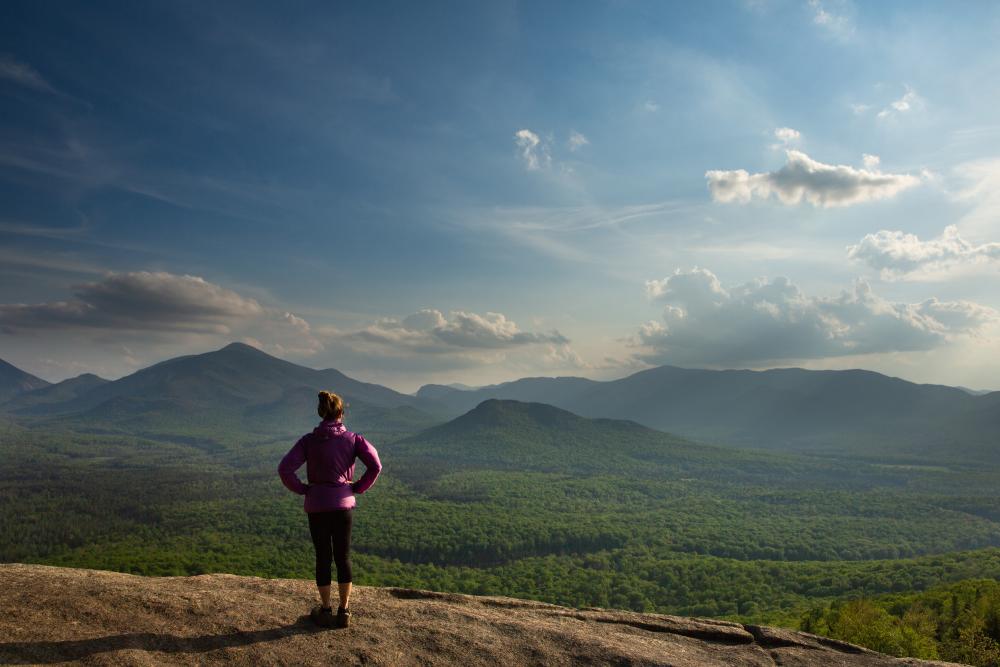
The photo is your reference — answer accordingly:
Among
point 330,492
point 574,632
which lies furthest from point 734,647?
point 330,492

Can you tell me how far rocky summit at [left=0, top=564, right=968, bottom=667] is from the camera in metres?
8.48

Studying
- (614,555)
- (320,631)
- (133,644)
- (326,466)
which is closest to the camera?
(133,644)

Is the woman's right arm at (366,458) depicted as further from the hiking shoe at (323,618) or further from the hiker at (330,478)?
the hiking shoe at (323,618)

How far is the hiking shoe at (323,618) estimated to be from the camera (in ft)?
32.8

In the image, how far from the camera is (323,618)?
1000 centimetres

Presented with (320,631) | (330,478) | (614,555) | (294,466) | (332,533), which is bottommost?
(614,555)

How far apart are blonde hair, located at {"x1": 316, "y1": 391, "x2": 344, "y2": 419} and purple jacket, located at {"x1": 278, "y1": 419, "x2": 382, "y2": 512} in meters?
0.13

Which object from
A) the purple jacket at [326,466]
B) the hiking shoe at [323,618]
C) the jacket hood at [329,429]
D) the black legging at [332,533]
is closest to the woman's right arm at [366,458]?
the purple jacket at [326,466]

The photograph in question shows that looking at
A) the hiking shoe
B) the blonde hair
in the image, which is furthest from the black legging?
the blonde hair

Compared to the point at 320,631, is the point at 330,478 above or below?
above

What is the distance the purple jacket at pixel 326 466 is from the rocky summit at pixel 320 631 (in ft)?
7.76

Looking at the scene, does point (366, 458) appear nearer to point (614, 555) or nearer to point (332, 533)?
point (332, 533)

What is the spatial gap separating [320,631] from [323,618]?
10.3 inches

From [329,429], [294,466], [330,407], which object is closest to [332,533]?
[294,466]
